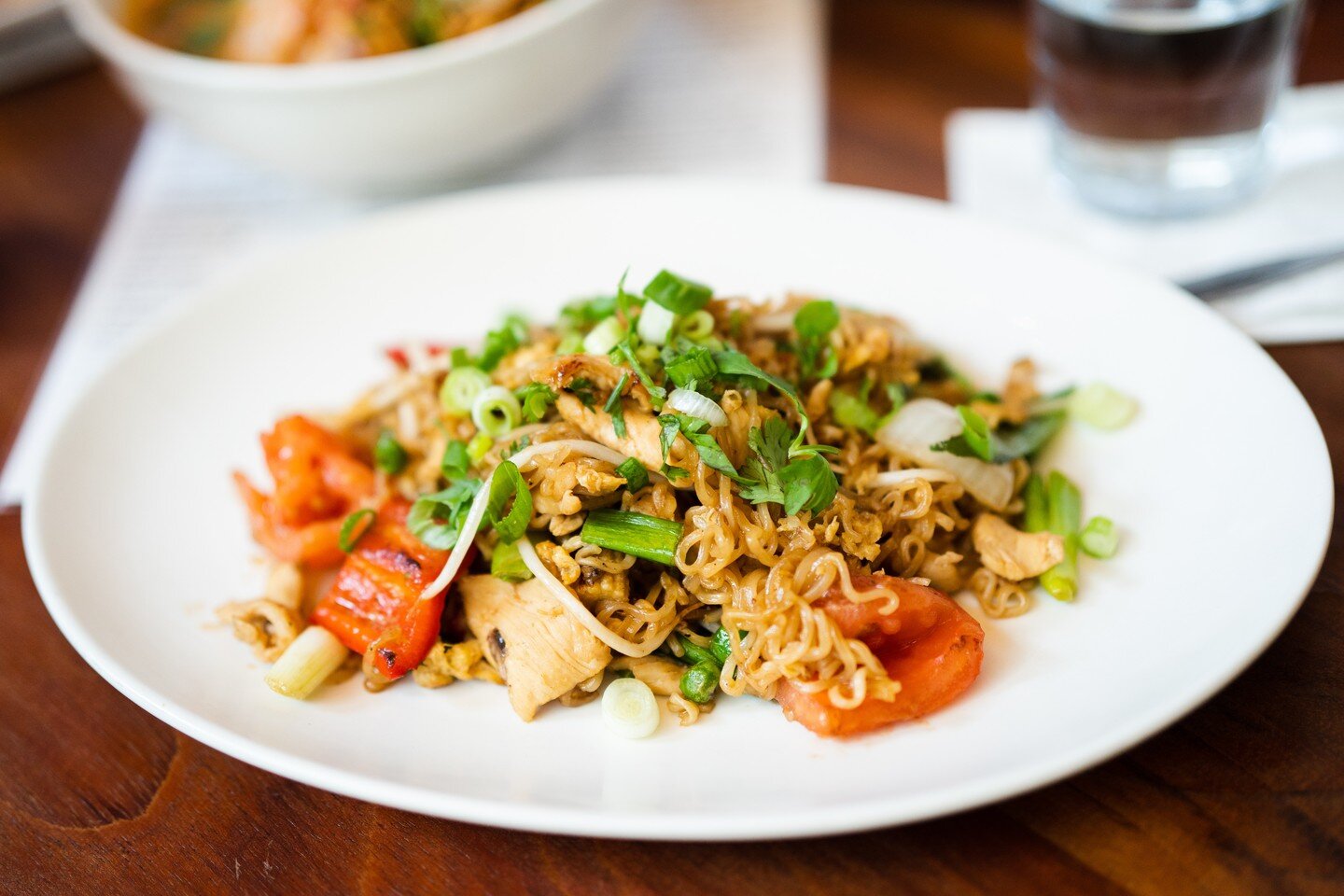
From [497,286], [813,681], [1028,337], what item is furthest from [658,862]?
[497,286]

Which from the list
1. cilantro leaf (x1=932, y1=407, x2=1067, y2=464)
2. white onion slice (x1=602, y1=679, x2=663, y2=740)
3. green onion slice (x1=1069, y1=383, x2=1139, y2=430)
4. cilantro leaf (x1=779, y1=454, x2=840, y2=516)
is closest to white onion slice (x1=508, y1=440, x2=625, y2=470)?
cilantro leaf (x1=779, y1=454, x2=840, y2=516)

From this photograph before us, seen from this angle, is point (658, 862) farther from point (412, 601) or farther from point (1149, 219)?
point (1149, 219)

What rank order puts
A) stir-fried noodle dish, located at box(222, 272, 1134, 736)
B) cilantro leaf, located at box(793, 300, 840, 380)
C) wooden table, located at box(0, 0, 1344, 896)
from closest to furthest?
wooden table, located at box(0, 0, 1344, 896) → stir-fried noodle dish, located at box(222, 272, 1134, 736) → cilantro leaf, located at box(793, 300, 840, 380)

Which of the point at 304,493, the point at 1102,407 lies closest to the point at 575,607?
the point at 304,493

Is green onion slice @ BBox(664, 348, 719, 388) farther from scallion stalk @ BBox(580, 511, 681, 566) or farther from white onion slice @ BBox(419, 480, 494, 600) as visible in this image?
white onion slice @ BBox(419, 480, 494, 600)

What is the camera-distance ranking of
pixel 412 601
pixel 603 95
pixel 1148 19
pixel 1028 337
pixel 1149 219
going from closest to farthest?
1. pixel 412 601
2. pixel 1028 337
3. pixel 1148 19
4. pixel 1149 219
5. pixel 603 95

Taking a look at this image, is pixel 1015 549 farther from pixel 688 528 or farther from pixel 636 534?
pixel 636 534
